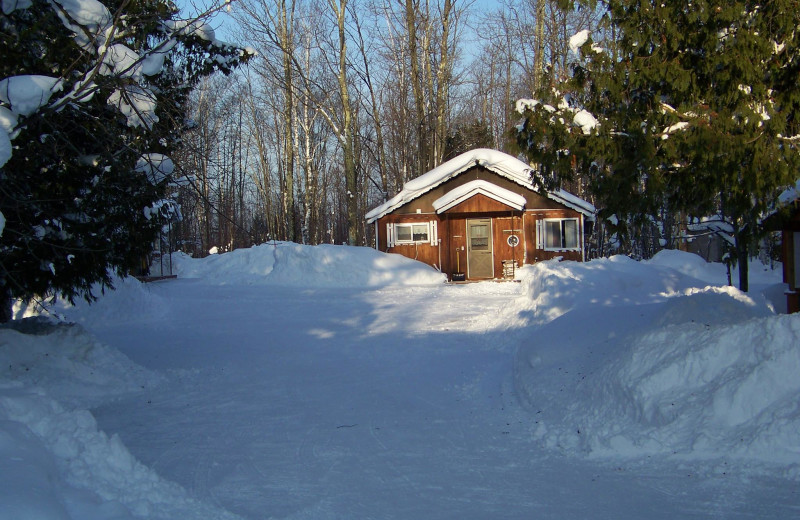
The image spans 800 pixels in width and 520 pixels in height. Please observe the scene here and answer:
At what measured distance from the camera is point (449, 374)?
32.7 feet

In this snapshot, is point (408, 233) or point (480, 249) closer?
point (480, 249)

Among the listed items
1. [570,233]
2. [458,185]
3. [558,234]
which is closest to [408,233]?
[458,185]

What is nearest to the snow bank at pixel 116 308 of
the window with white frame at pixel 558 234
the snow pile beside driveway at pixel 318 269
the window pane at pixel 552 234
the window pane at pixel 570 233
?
the snow pile beside driveway at pixel 318 269

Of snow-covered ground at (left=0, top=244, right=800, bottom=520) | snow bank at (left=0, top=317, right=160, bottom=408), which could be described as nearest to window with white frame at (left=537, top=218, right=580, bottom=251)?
snow-covered ground at (left=0, top=244, right=800, bottom=520)

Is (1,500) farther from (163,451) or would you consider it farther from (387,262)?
(387,262)

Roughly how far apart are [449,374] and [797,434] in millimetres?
5177

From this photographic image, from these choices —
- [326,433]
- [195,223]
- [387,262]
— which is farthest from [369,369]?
[195,223]

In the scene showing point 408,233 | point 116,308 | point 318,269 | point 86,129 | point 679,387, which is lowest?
point 679,387

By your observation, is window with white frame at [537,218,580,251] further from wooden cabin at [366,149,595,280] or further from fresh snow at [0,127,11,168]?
fresh snow at [0,127,11,168]

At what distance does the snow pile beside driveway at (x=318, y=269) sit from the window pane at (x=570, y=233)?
4914mm

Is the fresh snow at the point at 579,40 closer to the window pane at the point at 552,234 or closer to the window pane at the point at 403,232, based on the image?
the window pane at the point at 552,234

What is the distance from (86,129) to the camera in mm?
6625

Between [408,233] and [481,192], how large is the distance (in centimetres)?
337

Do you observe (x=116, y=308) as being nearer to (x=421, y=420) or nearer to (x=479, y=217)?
(x=421, y=420)
